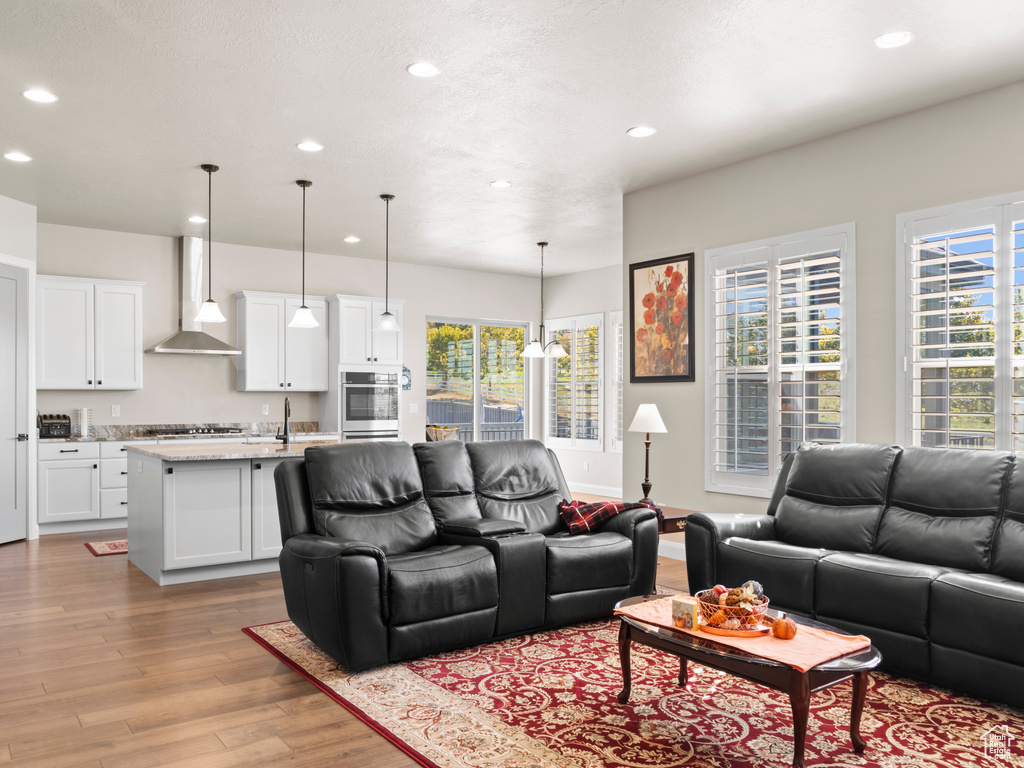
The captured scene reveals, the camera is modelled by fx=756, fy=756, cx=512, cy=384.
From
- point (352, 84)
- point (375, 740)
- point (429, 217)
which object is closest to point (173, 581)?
point (375, 740)

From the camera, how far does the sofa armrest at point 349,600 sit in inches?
127

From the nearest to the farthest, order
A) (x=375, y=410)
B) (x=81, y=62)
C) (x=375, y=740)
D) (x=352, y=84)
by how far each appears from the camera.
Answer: (x=375, y=740) < (x=81, y=62) < (x=352, y=84) < (x=375, y=410)

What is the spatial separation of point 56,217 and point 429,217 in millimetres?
3406

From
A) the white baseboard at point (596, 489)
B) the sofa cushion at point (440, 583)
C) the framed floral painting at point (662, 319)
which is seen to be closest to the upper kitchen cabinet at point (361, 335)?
the white baseboard at point (596, 489)

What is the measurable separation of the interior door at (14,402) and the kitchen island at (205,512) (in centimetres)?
164

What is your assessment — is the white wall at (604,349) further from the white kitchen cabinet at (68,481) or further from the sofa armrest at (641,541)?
the white kitchen cabinet at (68,481)

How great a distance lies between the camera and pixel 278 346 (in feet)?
26.3

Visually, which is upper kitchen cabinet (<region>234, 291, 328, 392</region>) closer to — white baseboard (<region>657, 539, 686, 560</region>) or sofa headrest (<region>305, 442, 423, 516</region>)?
sofa headrest (<region>305, 442, 423, 516</region>)

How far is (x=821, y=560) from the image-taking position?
11.6 feet

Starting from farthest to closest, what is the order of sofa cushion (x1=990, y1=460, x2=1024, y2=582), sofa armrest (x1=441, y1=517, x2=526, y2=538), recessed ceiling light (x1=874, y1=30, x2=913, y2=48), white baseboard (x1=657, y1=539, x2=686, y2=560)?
white baseboard (x1=657, y1=539, x2=686, y2=560) < sofa armrest (x1=441, y1=517, x2=526, y2=538) < recessed ceiling light (x1=874, y1=30, x2=913, y2=48) < sofa cushion (x1=990, y1=460, x2=1024, y2=582)

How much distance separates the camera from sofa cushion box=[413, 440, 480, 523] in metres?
4.19

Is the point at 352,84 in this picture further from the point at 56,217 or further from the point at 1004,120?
the point at 56,217

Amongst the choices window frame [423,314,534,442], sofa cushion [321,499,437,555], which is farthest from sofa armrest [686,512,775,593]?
window frame [423,314,534,442]

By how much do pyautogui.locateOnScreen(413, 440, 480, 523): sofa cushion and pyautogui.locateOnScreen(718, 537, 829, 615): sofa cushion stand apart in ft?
4.56
